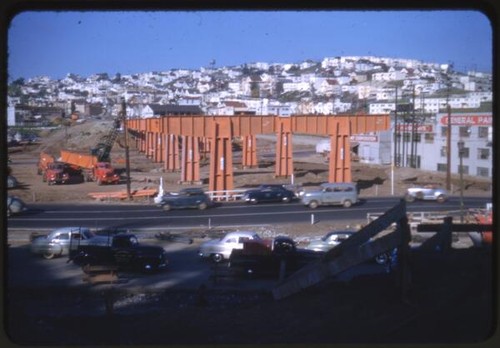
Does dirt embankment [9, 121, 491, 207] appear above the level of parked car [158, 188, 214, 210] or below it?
above

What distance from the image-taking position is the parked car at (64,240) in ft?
9.55

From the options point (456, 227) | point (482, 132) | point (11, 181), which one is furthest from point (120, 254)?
point (482, 132)

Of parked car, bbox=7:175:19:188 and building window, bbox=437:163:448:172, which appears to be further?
building window, bbox=437:163:448:172

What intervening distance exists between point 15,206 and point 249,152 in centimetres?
141

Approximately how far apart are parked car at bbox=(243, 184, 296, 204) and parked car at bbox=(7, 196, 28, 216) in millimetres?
1172

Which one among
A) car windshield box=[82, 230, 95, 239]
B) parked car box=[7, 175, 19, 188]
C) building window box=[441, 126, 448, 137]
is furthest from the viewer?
building window box=[441, 126, 448, 137]

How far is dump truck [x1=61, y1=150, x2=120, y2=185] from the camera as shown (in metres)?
3.36

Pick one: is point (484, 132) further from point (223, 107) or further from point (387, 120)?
point (223, 107)

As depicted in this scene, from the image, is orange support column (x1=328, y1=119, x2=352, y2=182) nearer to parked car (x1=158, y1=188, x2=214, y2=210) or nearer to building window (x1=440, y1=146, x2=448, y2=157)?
building window (x1=440, y1=146, x2=448, y2=157)

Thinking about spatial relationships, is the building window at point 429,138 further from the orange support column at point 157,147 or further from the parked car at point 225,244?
the orange support column at point 157,147

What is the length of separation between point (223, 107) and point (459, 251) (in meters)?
1.49

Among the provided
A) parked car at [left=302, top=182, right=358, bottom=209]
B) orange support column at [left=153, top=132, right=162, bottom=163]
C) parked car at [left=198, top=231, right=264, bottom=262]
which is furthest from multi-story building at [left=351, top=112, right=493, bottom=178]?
orange support column at [left=153, top=132, right=162, bottom=163]

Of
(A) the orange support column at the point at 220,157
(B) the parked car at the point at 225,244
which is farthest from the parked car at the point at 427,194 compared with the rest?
(A) the orange support column at the point at 220,157

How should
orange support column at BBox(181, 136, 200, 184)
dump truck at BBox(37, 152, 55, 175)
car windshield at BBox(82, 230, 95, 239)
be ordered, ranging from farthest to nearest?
orange support column at BBox(181, 136, 200, 184)
dump truck at BBox(37, 152, 55, 175)
car windshield at BBox(82, 230, 95, 239)
